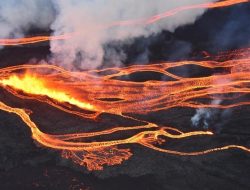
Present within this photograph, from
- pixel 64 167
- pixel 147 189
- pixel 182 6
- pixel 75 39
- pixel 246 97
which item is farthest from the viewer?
pixel 182 6

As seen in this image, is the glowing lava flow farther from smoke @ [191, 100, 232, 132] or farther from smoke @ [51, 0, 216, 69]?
smoke @ [191, 100, 232, 132]

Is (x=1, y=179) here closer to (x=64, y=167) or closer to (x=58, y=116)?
(x=64, y=167)

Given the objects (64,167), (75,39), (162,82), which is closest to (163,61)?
(162,82)

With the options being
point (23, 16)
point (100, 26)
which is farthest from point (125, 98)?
point (23, 16)

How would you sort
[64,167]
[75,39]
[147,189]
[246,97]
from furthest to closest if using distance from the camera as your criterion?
[75,39] < [246,97] < [64,167] < [147,189]

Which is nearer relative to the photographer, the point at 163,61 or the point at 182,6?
the point at 163,61

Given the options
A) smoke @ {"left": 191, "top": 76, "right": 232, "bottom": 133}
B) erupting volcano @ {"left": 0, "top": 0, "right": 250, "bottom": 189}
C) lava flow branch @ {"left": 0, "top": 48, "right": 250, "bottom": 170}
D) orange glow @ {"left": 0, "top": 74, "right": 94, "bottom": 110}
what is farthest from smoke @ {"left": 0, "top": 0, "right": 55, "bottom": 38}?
smoke @ {"left": 191, "top": 76, "right": 232, "bottom": 133}

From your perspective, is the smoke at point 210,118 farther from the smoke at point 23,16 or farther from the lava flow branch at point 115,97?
the smoke at point 23,16

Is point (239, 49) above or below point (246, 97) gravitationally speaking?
above
